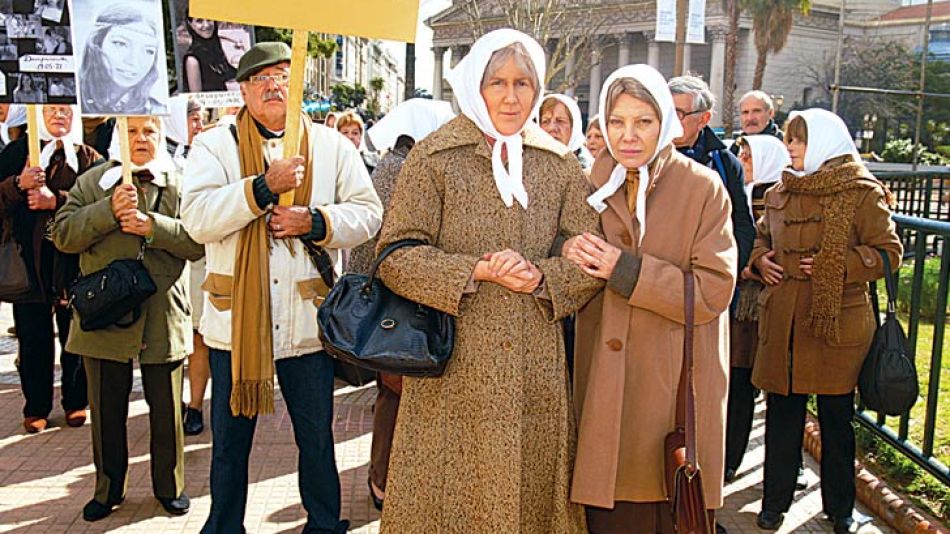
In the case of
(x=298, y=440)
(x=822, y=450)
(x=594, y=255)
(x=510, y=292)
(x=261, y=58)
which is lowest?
(x=822, y=450)

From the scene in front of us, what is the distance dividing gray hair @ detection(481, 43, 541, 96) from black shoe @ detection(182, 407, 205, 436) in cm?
351

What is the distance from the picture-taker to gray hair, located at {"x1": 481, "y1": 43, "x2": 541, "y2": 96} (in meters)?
3.04

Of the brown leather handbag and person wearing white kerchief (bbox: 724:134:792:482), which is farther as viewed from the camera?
person wearing white kerchief (bbox: 724:134:792:482)

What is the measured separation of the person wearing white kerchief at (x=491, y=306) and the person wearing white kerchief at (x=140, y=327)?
1.68 m

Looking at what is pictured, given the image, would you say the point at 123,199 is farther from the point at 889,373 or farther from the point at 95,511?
the point at 889,373

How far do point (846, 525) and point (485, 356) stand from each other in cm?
233

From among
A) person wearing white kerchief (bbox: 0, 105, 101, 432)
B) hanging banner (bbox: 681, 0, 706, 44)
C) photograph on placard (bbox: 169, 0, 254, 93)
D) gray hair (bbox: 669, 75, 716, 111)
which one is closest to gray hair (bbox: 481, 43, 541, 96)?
gray hair (bbox: 669, 75, 716, 111)

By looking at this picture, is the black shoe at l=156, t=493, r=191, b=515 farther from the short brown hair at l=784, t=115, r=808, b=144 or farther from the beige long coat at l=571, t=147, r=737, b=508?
the short brown hair at l=784, t=115, r=808, b=144

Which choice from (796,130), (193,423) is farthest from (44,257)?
(796,130)

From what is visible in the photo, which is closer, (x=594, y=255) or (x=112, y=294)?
(x=594, y=255)

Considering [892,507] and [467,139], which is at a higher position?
[467,139]

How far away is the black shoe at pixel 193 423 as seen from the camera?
18.3 feet

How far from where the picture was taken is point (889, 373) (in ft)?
12.9

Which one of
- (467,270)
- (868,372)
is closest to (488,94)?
(467,270)
